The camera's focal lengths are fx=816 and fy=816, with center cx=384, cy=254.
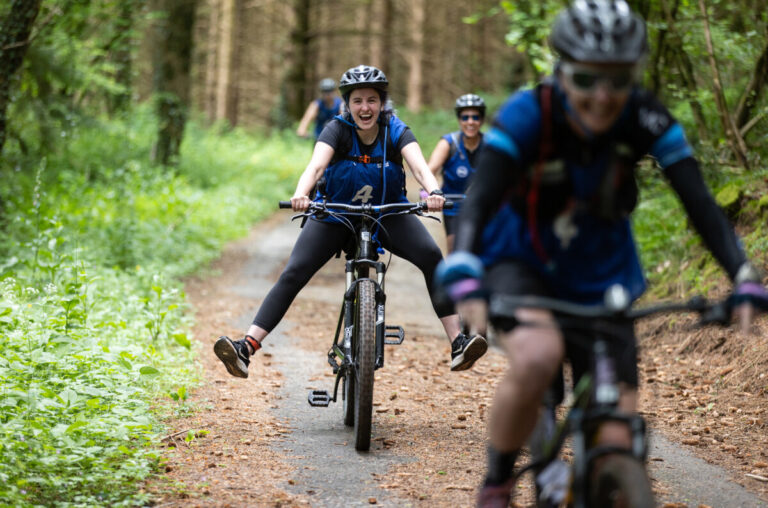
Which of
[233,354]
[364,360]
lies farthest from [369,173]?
[233,354]

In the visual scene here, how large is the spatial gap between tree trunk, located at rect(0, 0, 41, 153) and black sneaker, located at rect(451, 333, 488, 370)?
18.6ft

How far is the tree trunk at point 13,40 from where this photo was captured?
27.6 feet

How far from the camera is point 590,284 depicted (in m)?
3.06

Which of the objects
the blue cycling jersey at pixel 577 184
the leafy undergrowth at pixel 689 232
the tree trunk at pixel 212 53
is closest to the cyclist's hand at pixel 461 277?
the blue cycling jersey at pixel 577 184

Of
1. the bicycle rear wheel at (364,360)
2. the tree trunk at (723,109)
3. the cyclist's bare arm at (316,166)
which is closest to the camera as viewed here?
the bicycle rear wheel at (364,360)

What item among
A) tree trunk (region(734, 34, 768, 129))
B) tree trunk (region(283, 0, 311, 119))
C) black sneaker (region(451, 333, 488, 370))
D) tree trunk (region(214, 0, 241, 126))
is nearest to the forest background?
tree trunk (region(734, 34, 768, 129))

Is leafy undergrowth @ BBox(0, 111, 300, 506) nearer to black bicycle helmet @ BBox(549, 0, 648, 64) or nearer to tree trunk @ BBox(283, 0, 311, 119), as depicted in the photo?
black bicycle helmet @ BBox(549, 0, 648, 64)

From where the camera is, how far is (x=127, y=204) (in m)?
11.9

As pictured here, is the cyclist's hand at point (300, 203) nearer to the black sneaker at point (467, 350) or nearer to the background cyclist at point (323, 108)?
the black sneaker at point (467, 350)

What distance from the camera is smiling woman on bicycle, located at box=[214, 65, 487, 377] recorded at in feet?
18.8

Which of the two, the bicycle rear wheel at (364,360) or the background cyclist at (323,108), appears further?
the background cyclist at (323,108)

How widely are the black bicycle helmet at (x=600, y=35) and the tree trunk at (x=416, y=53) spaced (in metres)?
31.7

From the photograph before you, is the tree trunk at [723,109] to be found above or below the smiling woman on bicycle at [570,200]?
above

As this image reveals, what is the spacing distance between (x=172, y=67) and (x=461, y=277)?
16.1 meters
